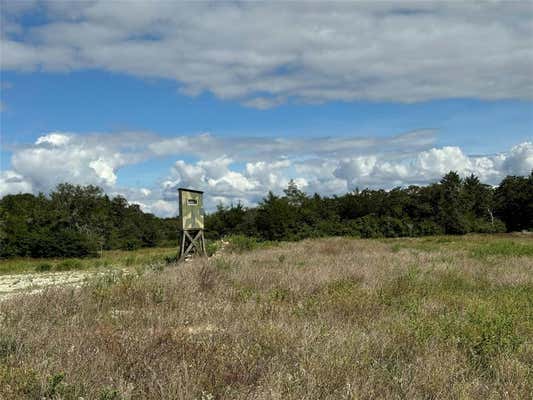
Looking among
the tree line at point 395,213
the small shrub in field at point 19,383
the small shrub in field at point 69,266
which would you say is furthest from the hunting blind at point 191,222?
the tree line at point 395,213

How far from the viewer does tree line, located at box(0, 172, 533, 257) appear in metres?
47.8

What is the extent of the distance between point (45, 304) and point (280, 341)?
3.71 meters

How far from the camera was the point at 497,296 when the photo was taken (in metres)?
8.45

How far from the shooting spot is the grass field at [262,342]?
3.85 meters

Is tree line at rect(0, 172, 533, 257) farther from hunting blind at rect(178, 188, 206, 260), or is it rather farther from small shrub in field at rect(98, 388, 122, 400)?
small shrub in field at rect(98, 388, 122, 400)

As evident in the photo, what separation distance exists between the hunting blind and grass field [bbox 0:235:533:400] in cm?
914

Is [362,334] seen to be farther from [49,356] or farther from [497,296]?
[497,296]

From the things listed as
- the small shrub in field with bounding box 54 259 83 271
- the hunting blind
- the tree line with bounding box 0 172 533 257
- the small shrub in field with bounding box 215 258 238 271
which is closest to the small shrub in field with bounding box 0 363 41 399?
the small shrub in field with bounding box 215 258 238 271

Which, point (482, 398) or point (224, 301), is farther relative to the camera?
point (224, 301)

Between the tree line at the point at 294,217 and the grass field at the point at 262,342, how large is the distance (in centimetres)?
3684

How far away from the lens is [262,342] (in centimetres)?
505

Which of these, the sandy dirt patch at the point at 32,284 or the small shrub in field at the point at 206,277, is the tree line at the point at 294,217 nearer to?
the sandy dirt patch at the point at 32,284

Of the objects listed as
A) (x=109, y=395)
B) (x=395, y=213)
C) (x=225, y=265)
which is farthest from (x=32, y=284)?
(x=395, y=213)

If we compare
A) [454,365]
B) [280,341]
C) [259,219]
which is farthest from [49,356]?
[259,219]
